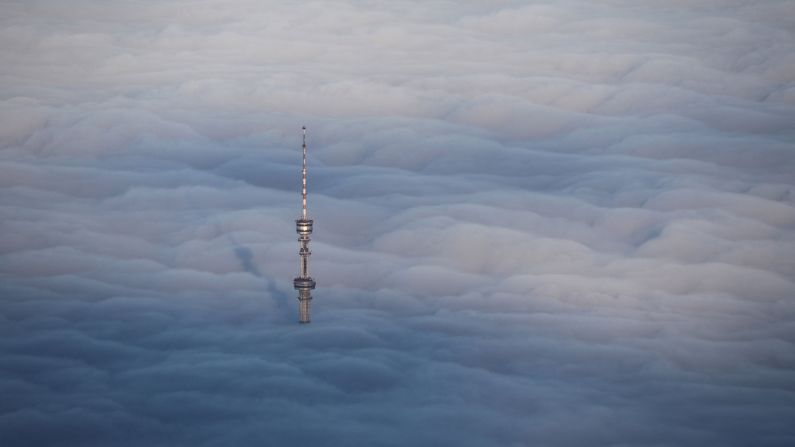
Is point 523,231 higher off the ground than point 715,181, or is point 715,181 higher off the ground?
point 715,181

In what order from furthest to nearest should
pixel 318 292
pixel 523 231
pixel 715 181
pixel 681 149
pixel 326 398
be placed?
1. pixel 681 149
2. pixel 715 181
3. pixel 523 231
4. pixel 318 292
5. pixel 326 398

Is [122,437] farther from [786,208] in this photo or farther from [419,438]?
[786,208]

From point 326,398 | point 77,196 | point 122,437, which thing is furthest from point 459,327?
point 77,196

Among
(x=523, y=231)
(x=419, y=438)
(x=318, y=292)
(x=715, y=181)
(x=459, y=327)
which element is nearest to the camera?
(x=419, y=438)

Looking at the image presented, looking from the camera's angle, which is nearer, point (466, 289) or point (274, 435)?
point (274, 435)

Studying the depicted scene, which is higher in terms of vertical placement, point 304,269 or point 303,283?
point 304,269

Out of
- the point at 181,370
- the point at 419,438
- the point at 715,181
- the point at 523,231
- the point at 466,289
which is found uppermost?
the point at 715,181

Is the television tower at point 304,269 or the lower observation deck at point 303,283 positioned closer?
the television tower at point 304,269

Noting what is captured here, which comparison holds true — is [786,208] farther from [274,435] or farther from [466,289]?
[274,435]

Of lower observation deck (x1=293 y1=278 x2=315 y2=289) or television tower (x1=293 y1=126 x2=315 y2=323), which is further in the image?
lower observation deck (x1=293 y1=278 x2=315 y2=289)
